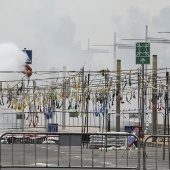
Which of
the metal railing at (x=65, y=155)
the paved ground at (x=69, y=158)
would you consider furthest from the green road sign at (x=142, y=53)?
the paved ground at (x=69, y=158)

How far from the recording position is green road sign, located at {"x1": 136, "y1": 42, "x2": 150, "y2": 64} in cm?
2153

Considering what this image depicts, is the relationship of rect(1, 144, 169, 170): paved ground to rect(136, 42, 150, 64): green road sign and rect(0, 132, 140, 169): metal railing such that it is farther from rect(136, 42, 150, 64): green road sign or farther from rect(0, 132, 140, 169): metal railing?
rect(136, 42, 150, 64): green road sign

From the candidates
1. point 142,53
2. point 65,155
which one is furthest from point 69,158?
point 142,53

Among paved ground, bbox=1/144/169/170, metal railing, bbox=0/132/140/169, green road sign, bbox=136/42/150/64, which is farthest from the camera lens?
green road sign, bbox=136/42/150/64

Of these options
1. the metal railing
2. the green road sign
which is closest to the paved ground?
the metal railing

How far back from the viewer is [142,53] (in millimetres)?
21891

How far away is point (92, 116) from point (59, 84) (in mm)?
8644

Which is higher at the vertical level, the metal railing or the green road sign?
the green road sign

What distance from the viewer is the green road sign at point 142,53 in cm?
2153

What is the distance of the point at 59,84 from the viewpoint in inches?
1441

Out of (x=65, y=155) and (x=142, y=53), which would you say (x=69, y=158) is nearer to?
(x=65, y=155)

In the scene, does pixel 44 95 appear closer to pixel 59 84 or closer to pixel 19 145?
pixel 59 84

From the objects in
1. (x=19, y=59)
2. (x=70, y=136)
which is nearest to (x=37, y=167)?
(x=70, y=136)

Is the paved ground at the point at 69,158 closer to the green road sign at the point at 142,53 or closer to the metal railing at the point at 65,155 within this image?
the metal railing at the point at 65,155
